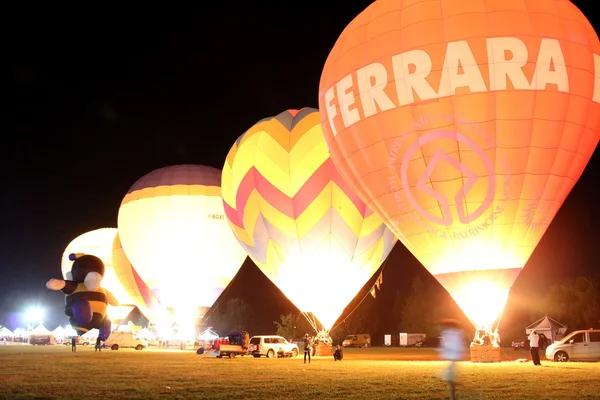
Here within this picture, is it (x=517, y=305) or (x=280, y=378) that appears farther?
(x=517, y=305)

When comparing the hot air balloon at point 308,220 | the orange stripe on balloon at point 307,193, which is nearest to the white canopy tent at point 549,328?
the hot air balloon at point 308,220

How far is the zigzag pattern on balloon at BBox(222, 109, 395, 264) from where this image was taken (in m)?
23.4

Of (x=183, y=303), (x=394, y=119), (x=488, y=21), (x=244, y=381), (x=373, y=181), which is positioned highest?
(x=488, y=21)

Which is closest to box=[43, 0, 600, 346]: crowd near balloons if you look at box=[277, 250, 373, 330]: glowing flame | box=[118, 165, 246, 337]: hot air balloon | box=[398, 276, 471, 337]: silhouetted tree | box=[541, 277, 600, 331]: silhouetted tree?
box=[277, 250, 373, 330]: glowing flame

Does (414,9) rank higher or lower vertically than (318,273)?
higher

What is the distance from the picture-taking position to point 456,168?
642 inches

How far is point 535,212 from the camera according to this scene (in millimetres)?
16766

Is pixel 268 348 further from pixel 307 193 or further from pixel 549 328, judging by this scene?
pixel 549 328

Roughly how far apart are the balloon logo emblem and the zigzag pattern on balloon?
250 inches

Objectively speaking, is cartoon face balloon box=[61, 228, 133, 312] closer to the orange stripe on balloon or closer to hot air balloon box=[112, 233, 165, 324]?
hot air balloon box=[112, 233, 165, 324]

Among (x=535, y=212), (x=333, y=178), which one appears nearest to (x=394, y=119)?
(x=535, y=212)

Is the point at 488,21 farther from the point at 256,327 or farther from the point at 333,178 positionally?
the point at 256,327

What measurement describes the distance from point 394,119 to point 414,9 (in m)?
2.90

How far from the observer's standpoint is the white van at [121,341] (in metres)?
37.4
